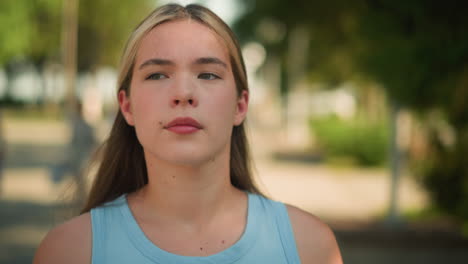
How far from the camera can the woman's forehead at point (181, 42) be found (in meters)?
1.74

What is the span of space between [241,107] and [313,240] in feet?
1.53

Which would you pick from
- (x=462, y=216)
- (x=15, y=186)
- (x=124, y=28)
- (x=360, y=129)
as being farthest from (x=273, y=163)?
(x=124, y=28)

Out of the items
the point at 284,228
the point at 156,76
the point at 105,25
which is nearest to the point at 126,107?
the point at 156,76

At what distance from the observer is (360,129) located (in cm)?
1905

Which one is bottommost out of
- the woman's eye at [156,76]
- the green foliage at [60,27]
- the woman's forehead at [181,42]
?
the woman's eye at [156,76]

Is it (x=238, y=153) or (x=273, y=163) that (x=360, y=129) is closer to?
(x=273, y=163)

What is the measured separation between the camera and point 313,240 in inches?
70.6

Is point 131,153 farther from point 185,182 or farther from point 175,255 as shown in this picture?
point 175,255

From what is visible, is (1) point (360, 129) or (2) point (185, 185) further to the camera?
(1) point (360, 129)

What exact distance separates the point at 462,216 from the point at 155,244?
744 centimetres

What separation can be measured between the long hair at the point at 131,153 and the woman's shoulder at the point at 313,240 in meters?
0.29

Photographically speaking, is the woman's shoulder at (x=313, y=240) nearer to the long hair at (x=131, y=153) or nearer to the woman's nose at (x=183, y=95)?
the long hair at (x=131, y=153)

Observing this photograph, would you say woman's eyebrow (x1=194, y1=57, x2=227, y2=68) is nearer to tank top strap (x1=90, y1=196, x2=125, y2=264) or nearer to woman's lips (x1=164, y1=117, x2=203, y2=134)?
woman's lips (x1=164, y1=117, x2=203, y2=134)

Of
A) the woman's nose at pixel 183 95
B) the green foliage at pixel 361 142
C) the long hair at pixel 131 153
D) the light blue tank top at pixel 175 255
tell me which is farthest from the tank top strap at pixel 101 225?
the green foliage at pixel 361 142
